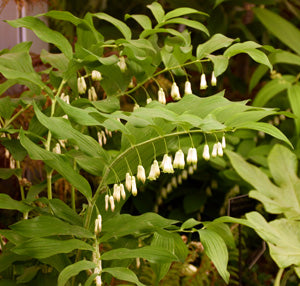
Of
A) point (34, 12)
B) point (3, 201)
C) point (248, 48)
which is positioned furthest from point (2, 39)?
point (248, 48)

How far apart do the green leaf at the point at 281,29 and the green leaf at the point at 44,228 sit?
54.1 inches

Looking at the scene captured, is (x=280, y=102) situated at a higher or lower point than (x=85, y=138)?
lower

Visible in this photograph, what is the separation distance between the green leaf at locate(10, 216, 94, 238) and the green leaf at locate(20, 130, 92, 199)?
7 cm

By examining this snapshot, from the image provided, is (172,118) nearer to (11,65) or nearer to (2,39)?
(11,65)

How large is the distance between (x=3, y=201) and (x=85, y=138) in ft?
0.72


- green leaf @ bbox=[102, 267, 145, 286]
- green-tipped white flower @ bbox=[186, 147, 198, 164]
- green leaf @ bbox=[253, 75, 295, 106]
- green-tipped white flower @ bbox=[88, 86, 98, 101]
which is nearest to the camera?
green leaf @ bbox=[102, 267, 145, 286]

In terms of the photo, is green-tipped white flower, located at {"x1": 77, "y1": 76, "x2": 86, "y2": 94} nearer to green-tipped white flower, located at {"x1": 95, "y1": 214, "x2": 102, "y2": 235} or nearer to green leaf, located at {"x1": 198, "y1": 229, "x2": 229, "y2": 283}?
green-tipped white flower, located at {"x1": 95, "y1": 214, "x2": 102, "y2": 235}

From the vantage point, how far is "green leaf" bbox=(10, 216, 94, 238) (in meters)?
0.86

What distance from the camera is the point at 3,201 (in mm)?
927

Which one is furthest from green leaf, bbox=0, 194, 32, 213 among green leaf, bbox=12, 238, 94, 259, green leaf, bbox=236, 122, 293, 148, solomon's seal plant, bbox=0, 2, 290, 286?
green leaf, bbox=236, 122, 293, 148

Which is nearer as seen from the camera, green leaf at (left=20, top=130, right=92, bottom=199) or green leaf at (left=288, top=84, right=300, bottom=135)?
green leaf at (left=20, top=130, right=92, bottom=199)

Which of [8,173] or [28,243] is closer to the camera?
[28,243]

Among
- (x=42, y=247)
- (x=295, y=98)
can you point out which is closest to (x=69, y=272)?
(x=42, y=247)

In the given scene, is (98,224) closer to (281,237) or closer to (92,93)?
(92,93)
